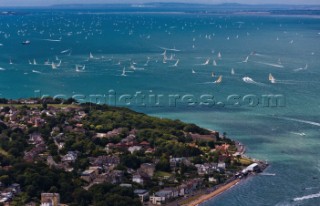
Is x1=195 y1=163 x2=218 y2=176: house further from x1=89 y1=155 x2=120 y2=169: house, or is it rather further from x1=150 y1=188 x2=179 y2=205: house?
x1=89 y1=155 x2=120 y2=169: house

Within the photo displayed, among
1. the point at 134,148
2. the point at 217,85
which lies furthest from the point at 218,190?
the point at 217,85

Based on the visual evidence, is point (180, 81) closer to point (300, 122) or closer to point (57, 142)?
point (300, 122)

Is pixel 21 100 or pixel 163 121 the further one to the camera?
pixel 21 100

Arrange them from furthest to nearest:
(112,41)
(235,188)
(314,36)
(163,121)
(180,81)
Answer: (314,36) < (112,41) < (180,81) < (163,121) < (235,188)

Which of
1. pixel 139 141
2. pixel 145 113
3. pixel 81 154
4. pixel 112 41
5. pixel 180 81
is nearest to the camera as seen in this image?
pixel 81 154

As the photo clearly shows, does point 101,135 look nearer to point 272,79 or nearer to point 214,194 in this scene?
point 214,194

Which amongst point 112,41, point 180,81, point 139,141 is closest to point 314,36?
→ point 112,41

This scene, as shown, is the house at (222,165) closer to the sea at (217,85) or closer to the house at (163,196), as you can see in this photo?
the sea at (217,85)
